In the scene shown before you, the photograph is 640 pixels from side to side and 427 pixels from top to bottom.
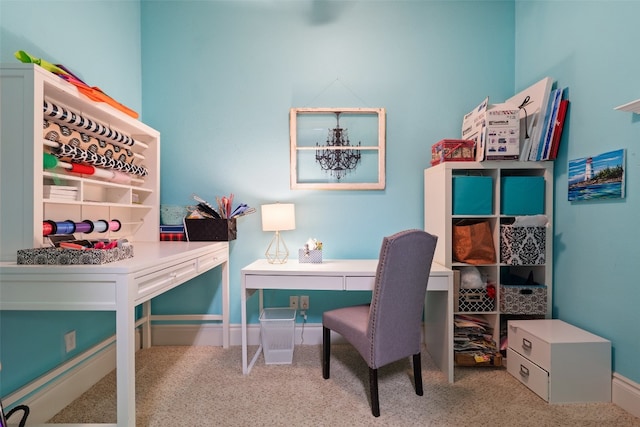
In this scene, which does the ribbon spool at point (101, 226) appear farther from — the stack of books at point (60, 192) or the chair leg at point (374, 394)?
the chair leg at point (374, 394)

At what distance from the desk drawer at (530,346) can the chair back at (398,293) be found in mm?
692

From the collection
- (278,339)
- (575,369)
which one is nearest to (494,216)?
(575,369)

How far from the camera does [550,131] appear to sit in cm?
191

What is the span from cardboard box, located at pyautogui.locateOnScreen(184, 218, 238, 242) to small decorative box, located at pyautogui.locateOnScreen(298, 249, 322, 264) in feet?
1.85

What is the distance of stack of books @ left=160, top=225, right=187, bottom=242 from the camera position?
222 cm

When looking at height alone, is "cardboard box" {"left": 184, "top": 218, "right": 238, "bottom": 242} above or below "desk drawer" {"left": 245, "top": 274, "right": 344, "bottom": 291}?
above

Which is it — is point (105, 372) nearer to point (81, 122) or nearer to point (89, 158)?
point (89, 158)

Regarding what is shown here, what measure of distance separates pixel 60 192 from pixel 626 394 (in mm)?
2988

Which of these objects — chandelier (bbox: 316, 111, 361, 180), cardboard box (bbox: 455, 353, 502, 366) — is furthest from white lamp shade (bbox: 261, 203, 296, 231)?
cardboard box (bbox: 455, 353, 502, 366)

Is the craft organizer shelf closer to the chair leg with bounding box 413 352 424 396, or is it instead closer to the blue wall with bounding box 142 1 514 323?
the blue wall with bounding box 142 1 514 323

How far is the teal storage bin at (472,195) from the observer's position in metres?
2.00

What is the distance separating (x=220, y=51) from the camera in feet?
7.80

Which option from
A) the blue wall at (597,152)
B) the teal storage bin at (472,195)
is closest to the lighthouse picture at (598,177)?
the blue wall at (597,152)

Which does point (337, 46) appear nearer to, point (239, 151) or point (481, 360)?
point (239, 151)
